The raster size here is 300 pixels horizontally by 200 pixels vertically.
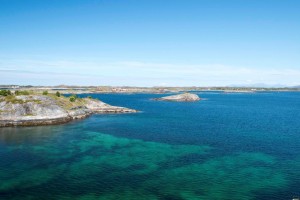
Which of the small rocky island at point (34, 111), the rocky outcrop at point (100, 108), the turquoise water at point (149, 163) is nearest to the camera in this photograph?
the turquoise water at point (149, 163)

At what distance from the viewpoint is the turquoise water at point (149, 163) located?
40812 millimetres

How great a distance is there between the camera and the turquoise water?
40812 millimetres

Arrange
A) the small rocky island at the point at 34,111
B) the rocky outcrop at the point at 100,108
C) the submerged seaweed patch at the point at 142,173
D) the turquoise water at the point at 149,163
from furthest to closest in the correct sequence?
the rocky outcrop at the point at 100,108 → the small rocky island at the point at 34,111 → the turquoise water at the point at 149,163 → the submerged seaweed patch at the point at 142,173

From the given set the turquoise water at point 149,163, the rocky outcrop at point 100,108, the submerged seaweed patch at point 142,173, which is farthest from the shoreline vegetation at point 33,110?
the submerged seaweed patch at point 142,173

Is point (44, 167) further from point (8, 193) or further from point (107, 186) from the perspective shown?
point (107, 186)

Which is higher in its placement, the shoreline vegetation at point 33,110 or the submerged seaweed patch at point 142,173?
the shoreline vegetation at point 33,110

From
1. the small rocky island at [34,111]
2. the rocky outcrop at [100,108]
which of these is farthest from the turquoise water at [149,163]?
the rocky outcrop at [100,108]

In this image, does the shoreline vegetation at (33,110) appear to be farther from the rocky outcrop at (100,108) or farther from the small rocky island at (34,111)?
the rocky outcrop at (100,108)

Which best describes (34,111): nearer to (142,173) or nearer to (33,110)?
(33,110)

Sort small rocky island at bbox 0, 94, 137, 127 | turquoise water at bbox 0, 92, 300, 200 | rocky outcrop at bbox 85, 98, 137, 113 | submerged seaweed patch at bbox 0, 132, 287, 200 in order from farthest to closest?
rocky outcrop at bbox 85, 98, 137, 113, small rocky island at bbox 0, 94, 137, 127, turquoise water at bbox 0, 92, 300, 200, submerged seaweed patch at bbox 0, 132, 287, 200

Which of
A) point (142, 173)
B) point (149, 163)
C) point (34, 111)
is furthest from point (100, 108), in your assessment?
point (142, 173)

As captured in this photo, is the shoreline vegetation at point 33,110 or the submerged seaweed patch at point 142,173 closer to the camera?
the submerged seaweed patch at point 142,173

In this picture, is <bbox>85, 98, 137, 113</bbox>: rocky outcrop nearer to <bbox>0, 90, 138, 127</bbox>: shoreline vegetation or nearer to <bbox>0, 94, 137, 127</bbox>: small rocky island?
<bbox>0, 90, 138, 127</bbox>: shoreline vegetation

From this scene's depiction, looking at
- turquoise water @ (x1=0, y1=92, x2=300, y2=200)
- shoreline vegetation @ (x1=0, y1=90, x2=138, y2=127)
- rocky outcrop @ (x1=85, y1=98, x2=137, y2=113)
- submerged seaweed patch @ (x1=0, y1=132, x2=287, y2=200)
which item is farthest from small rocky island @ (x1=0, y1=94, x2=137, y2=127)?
submerged seaweed patch @ (x1=0, y1=132, x2=287, y2=200)
